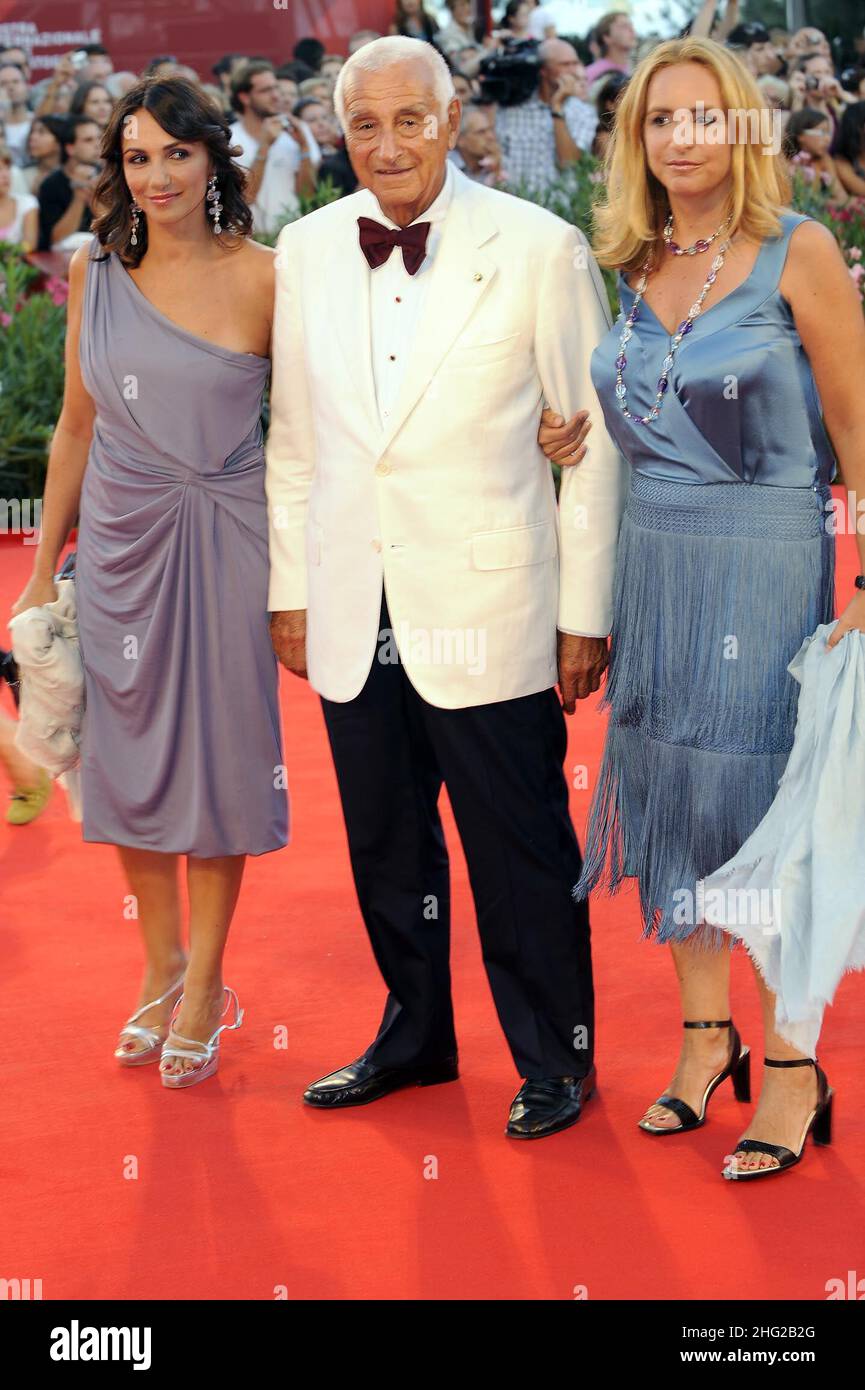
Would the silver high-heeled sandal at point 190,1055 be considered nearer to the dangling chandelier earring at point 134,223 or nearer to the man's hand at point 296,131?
the dangling chandelier earring at point 134,223

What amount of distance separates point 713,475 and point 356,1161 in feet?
3.83

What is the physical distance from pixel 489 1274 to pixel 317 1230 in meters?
0.27

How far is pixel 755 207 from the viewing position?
2.33 metres

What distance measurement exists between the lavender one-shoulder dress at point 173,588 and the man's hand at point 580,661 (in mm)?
535

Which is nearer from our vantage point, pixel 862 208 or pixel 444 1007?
pixel 444 1007

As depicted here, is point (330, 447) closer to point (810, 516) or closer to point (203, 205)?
point (203, 205)

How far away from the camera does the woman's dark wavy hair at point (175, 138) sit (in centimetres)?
268

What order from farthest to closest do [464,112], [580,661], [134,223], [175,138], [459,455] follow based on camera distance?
[464,112] → [134,223] → [175,138] → [580,661] → [459,455]

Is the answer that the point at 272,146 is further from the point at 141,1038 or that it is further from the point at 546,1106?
the point at 546,1106

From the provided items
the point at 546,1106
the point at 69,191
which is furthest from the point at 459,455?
the point at 69,191

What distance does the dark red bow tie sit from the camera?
2439 mm

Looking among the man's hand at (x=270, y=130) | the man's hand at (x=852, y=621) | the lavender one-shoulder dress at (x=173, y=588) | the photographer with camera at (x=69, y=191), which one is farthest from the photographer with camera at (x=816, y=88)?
the man's hand at (x=852, y=621)

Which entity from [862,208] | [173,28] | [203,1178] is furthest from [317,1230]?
[173,28]

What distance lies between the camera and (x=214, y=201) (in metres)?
2.79
